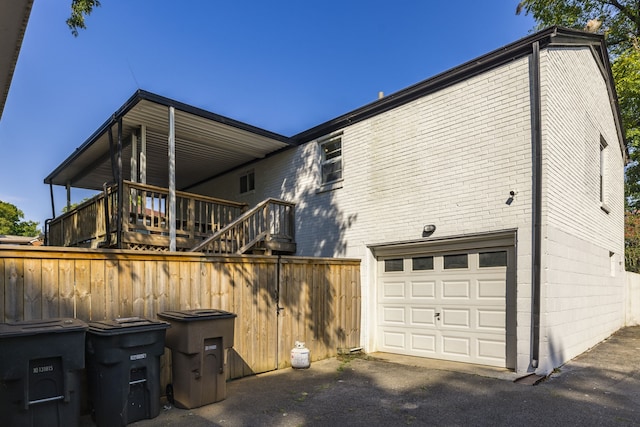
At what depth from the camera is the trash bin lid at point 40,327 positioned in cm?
361

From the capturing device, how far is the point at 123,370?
4.21 meters

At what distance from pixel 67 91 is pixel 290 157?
31.4 ft

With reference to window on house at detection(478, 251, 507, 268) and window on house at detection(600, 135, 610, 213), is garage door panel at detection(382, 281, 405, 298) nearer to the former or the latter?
window on house at detection(478, 251, 507, 268)

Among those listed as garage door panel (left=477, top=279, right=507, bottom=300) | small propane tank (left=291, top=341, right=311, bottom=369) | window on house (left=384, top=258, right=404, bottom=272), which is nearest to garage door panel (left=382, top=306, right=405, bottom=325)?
window on house (left=384, top=258, right=404, bottom=272)

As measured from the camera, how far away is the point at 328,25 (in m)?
16.3

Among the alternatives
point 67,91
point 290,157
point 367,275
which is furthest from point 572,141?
point 67,91

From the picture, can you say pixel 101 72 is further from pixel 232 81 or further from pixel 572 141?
pixel 572 141

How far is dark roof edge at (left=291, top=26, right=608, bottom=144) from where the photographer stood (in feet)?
21.7

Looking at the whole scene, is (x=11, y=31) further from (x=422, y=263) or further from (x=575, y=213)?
(x=575, y=213)

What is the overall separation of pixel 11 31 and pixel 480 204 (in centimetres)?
661

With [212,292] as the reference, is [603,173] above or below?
above

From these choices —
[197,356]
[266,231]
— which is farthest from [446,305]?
[197,356]

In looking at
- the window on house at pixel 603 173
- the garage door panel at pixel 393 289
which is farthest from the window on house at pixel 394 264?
the window on house at pixel 603 173

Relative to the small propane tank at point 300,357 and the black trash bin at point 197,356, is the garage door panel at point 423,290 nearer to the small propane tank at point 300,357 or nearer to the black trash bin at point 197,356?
the small propane tank at point 300,357
